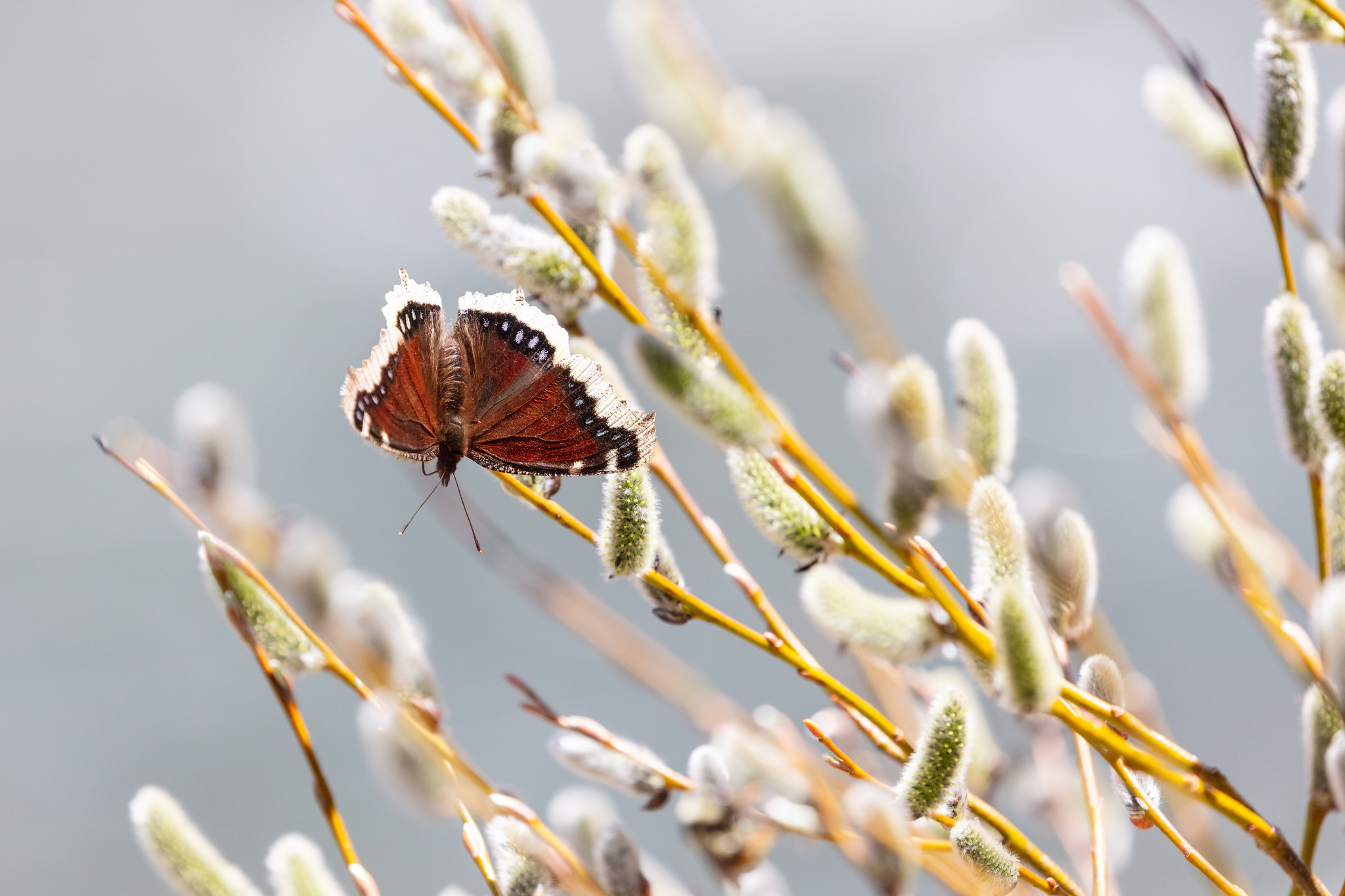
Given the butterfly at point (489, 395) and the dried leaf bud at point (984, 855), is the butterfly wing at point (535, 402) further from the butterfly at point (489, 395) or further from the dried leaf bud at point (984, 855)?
the dried leaf bud at point (984, 855)

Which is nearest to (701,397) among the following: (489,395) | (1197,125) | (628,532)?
(628,532)

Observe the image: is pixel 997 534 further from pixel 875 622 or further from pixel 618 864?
pixel 618 864

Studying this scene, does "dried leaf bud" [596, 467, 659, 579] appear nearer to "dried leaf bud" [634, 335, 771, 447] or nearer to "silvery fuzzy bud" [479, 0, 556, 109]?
"dried leaf bud" [634, 335, 771, 447]

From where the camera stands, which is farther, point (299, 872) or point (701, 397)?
point (299, 872)

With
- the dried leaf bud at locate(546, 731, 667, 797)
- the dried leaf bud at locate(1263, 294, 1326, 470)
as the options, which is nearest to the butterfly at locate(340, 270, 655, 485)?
the dried leaf bud at locate(546, 731, 667, 797)

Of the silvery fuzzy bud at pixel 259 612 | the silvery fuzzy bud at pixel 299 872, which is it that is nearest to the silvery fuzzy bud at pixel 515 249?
the silvery fuzzy bud at pixel 259 612

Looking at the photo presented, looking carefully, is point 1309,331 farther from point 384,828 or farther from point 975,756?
point 384,828

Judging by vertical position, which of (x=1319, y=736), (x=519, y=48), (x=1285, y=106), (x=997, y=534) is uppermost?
(x=519, y=48)

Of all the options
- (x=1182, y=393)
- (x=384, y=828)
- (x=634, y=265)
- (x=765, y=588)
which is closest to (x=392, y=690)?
(x=634, y=265)
